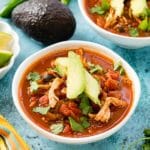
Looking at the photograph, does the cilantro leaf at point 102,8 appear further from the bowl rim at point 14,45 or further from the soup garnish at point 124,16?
the bowl rim at point 14,45

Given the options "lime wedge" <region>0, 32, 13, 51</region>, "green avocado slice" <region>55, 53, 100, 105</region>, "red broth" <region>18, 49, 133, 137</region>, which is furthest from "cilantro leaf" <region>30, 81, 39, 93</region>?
"lime wedge" <region>0, 32, 13, 51</region>

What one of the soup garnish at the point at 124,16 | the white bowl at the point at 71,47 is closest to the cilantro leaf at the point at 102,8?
the soup garnish at the point at 124,16

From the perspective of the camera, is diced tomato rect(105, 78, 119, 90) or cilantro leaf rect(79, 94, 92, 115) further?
diced tomato rect(105, 78, 119, 90)

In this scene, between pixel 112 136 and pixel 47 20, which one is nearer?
pixel 112 136

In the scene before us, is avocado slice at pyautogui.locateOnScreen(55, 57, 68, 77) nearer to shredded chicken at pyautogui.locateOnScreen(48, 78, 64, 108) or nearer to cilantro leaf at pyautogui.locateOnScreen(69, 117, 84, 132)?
shredded chicken at pyautogui.locateOnScreen(48, 78, 64, 108)

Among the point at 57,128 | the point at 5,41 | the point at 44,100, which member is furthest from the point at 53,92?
the point at 5,41

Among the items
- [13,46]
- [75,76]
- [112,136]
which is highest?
[75,76]

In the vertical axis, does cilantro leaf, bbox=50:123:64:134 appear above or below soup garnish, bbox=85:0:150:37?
below

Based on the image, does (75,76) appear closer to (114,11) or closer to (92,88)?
(92,88)
